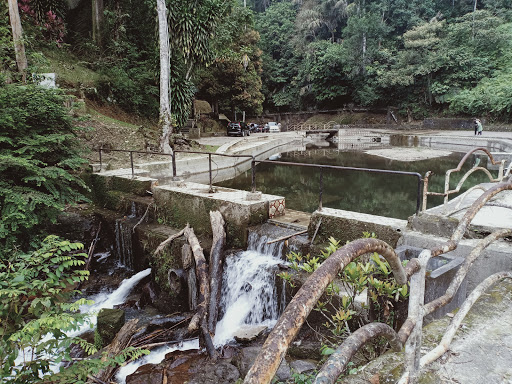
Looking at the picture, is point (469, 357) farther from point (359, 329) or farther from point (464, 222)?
point (359, 329)

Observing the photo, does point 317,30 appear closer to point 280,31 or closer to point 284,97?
point 280,31

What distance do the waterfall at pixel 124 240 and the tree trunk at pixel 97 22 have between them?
15.1 metres

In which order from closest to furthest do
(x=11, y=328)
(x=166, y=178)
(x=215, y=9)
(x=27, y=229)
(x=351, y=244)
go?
(x=351, y=244)
(x=11, y=328)
(x=27, y=229)
(x=166, y=178)
(x=215, y=9)

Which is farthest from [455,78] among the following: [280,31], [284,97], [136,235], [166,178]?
[136,235]

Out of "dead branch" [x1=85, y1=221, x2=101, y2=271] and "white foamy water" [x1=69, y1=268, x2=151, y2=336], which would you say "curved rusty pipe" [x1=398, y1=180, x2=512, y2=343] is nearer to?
"white foamy water" [x1=69, y1=268, x2=151, y2=336]

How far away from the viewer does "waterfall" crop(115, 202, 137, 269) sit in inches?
325

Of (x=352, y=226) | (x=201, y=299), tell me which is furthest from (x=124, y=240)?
(x=352, y=226)

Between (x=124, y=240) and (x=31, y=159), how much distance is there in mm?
2686

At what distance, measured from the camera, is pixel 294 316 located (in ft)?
3.93

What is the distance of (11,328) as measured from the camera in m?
2.91

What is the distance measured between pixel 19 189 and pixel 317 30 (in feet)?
165

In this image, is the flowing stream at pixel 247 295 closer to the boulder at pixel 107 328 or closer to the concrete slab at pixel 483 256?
the boulder at pixel 107 328

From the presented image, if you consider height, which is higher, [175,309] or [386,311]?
[386,311]

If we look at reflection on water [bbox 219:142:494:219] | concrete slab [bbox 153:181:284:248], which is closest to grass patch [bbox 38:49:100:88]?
reflection on water [bbox 219:142:494:219]
